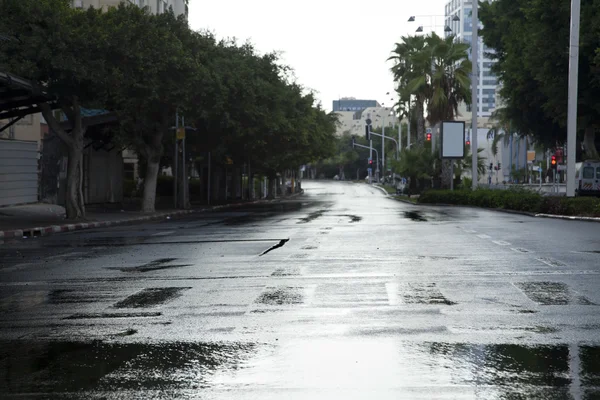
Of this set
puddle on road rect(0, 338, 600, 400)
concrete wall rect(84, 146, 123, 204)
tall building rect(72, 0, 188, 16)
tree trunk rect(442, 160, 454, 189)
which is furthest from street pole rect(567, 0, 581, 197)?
puddle on road rect(0, 338, 600, 400)

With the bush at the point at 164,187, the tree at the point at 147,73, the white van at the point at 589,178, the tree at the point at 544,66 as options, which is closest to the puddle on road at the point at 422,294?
the tree at the point at 147,73

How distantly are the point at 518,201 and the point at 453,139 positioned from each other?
1632 cm

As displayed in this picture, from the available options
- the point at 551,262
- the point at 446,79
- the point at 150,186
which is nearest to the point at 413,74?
the point at 446,79

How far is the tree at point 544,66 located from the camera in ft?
137

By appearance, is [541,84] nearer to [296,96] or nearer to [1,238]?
[296,96]

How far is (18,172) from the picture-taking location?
133ft

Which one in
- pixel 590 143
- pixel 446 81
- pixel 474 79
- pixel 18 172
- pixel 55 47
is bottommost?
pixel 18 172

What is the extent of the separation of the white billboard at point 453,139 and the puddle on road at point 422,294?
148 ft

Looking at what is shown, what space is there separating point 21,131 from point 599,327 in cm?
3833

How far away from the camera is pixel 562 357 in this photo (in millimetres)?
7090

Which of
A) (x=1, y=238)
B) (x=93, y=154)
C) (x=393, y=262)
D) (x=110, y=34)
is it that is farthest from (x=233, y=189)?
(x=393, y=262)

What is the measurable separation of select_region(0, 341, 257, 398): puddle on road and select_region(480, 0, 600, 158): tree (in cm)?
3335

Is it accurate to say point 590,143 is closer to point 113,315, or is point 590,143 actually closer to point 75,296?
point 75,296

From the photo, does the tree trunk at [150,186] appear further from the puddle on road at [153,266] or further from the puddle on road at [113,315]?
the puddle on road at [113,315]
